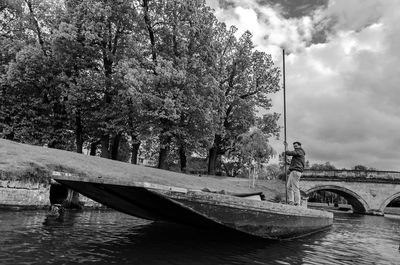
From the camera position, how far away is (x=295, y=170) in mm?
11891

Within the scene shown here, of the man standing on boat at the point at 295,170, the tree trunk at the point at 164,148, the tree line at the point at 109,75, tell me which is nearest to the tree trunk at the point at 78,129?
the tree line at the point at 109,75

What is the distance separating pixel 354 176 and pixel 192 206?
4562 cm

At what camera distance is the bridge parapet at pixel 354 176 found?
46.6 metres

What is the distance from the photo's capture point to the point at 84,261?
21.0 feet

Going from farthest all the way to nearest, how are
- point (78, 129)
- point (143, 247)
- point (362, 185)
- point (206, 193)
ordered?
point (362, 185) < point (78, 129) < point (143, 247) < point (206, 193)

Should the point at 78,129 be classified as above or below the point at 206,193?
above

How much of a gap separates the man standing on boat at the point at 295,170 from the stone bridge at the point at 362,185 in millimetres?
37531

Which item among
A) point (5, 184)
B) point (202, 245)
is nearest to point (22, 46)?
point (5, 184)

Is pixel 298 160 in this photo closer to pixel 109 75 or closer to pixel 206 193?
pixel 206 193

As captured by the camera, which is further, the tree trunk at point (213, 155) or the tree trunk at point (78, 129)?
the tree trunk at point (213, 155)

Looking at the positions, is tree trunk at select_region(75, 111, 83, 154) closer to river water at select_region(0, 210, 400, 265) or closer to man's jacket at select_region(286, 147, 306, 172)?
river water at select_region(0, 210, 400, 265)

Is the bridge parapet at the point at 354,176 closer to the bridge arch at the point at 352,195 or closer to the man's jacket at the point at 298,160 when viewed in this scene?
the bridge arch at the point at 352,195

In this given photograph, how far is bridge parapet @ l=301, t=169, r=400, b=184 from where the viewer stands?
4662 cm

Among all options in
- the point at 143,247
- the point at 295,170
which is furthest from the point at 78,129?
the point at 143,247
